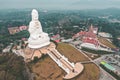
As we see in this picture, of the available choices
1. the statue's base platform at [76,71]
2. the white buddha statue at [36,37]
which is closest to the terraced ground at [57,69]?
the statue's base platform at [76,71]

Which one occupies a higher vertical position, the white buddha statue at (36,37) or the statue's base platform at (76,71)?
the white buddha statue at (36,37)

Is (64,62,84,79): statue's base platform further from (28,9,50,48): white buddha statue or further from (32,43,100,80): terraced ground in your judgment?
(28,9,50,48): white buddha statue

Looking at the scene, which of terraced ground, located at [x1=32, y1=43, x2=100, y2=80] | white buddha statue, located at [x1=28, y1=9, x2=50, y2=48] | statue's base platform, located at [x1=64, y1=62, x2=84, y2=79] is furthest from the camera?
Result: white buddha statue, located at [x1=28, y1=9, x2=50, y2=48]

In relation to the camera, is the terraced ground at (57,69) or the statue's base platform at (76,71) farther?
the terraced ground at (57,69)

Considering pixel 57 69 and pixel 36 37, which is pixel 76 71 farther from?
pixel 36 37

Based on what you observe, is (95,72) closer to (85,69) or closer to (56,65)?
(85,69)

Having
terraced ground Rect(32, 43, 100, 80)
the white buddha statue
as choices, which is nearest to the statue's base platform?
terraced ground Rect(32, 43, 100, 80)

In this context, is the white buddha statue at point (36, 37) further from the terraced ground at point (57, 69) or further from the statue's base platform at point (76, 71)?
the statue's base platform at point (76, 71)

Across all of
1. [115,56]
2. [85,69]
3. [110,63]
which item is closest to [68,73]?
[85,69]

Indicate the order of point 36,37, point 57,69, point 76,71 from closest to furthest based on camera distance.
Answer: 1. point 76,71
2. point 57,69
3. point 36,37

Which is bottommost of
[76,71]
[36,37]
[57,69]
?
→ [57,69]

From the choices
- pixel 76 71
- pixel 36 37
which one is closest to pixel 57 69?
pixel 76 71
